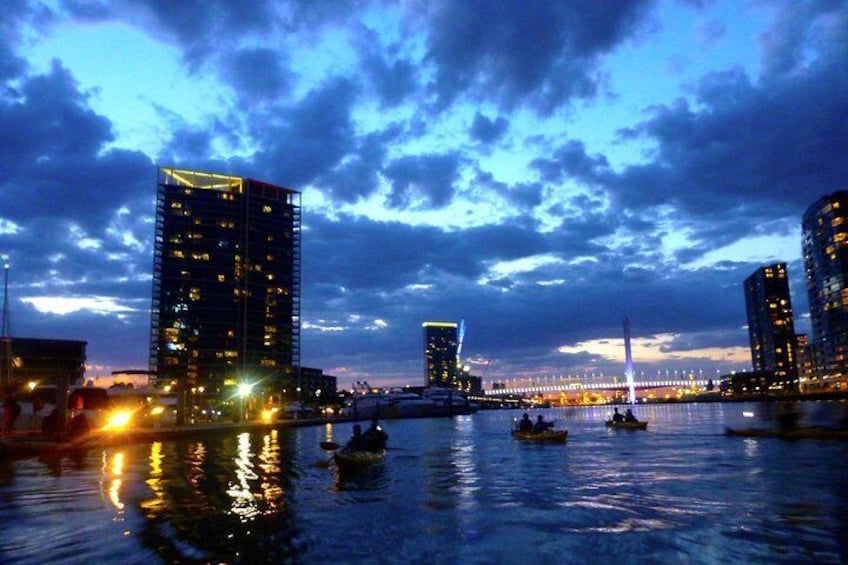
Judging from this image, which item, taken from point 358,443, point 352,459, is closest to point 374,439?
point 358,443

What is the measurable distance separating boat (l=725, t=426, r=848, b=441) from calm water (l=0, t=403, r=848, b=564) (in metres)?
16.9

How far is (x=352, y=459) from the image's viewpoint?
41719mm

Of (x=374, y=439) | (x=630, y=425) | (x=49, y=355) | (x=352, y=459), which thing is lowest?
(x=630, y=425)

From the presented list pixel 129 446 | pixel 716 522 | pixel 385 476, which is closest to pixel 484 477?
pixel 385 476

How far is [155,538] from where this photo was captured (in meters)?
20.4

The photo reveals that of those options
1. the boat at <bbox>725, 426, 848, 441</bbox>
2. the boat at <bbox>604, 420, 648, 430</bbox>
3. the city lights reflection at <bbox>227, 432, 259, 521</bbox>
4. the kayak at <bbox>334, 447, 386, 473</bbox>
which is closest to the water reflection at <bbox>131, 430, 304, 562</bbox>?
the city lights reflection at <bbox>227, 432, 259, 521</bbox>

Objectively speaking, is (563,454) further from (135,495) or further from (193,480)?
(135,495)

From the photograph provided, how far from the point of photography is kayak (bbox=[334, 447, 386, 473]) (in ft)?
136

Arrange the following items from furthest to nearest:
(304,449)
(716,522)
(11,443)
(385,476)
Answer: (304,449) < (11,443) < (385,476) < (716,522)

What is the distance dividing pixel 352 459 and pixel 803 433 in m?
48.4

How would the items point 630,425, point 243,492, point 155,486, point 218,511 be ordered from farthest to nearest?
point 630,425 < point 155,486 < point 243,492 < point 218,511

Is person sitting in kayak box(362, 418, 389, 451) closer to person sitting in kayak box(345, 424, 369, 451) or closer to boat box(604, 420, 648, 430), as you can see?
person sitting in kayak box(345, 424, 369, 451)

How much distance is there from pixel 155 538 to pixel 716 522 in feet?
63.6

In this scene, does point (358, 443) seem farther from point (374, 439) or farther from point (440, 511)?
point (440, 511)
